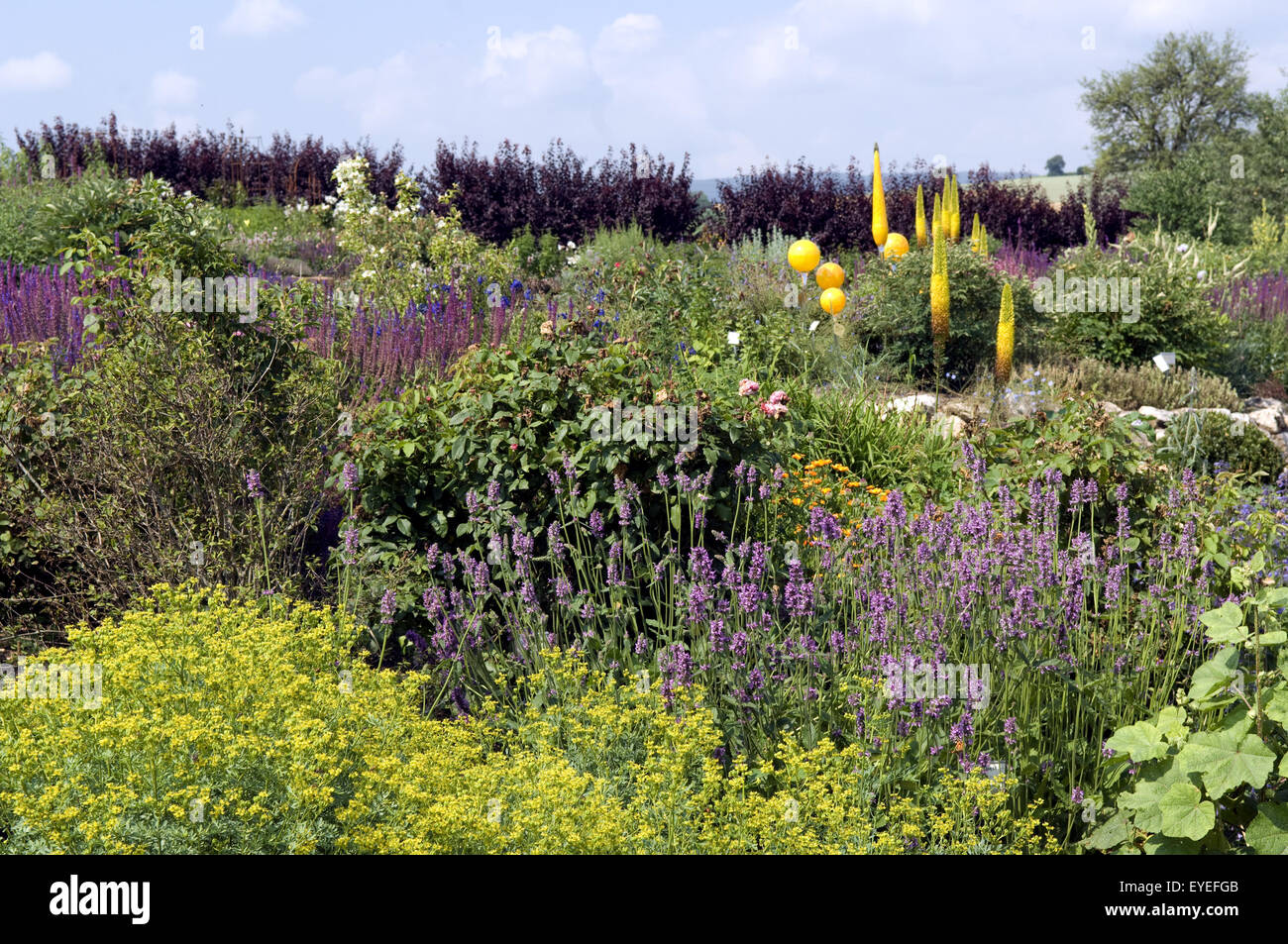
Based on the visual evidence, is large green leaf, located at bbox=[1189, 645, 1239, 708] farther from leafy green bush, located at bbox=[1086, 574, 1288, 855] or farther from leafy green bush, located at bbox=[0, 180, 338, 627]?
leafy green bush, located at bbox=[0, 180, 338, 627]

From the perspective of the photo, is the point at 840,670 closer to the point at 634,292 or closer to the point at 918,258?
the point at 634,292

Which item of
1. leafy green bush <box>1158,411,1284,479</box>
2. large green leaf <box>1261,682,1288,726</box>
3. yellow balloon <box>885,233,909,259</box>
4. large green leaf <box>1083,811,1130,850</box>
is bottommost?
large green leaf <box>1083,811,1130,850</box>

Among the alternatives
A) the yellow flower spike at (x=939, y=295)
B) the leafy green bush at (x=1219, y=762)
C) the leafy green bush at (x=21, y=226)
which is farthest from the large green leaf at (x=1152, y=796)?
the leafy green bush at (x=21, y=226)

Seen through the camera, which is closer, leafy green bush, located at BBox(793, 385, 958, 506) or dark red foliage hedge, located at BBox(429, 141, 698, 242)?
leafy green bush, located at BBox(793, 385, 958, 506)

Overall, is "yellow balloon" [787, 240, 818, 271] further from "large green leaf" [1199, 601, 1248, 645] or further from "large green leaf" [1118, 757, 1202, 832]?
"large green leaf" [1118, 757, 1202, 832]

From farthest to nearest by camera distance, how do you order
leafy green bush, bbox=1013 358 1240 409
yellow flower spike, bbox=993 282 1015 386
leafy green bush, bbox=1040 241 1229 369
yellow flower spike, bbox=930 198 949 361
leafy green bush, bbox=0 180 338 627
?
leafy green bush, bbox=1040 241 1229 369, yellow flower spike, bbox=930 198 949 361, leafy green bush, bbox=1013 358 1240 409, yellow flower spike, bbox=993 282 1015 386, leafy green bush, bbox=0 180 338 627

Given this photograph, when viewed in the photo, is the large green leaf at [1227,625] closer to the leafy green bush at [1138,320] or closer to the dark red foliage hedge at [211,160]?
the leafy green bush at [1138,320]

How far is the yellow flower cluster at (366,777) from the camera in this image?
2.51 m

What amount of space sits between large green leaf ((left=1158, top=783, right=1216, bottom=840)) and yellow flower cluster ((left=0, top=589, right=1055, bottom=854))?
374mm

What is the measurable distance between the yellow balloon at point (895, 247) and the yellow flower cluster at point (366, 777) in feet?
26.2

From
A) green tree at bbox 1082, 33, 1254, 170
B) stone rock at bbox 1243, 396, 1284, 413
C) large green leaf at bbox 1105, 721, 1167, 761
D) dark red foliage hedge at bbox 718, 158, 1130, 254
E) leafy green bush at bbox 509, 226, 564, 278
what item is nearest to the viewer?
large green leaf at bbox 1105, 721, 1167, 761

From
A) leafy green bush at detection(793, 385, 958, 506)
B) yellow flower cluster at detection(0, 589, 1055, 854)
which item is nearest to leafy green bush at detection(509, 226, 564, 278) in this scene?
leafy green bush at detection(793, 385, 958, 506)

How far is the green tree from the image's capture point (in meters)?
39.0

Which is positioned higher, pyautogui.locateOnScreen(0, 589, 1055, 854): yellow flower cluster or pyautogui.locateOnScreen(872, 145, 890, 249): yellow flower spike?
pyautogui.locateOnScreen(872, 145, 890, 249): yellow flower spike
